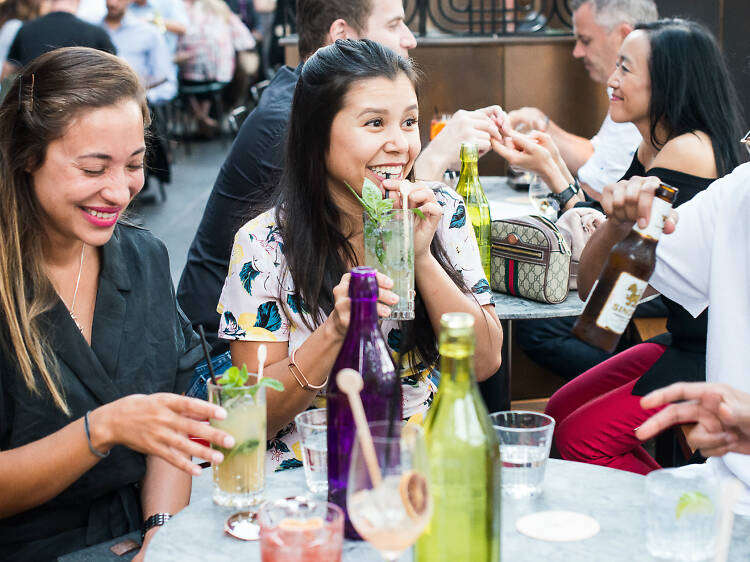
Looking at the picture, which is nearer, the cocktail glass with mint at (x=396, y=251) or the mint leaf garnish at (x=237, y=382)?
the mint leaf garnish at (x=237, y=382)

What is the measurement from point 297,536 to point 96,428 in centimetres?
50

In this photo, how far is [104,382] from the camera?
5.89 feet

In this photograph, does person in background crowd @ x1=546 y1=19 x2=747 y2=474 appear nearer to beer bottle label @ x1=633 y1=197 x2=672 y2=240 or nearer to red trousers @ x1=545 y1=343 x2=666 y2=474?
red trousers @ x1=545 y1=343 x2=666 y2=474

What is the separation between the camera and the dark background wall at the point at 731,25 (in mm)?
5086

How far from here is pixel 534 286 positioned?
8.61 ft

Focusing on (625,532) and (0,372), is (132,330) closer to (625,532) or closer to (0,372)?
(0,372)

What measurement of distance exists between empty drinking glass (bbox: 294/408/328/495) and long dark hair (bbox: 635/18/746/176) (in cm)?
208

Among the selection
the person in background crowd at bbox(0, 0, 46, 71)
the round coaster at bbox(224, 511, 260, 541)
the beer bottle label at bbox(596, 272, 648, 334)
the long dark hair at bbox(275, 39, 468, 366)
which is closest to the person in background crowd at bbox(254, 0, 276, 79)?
the person in background crowd at bbox(0, 0, 46, 71)

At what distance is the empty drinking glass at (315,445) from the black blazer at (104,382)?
55 centimetres

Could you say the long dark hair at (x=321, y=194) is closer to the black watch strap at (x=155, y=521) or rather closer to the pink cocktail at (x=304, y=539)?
the black watch strap at (x=155, y=521)

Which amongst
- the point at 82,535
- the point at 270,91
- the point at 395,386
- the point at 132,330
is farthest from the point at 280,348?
the point at 270,91

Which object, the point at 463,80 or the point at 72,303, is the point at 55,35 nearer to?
the point at 463,80

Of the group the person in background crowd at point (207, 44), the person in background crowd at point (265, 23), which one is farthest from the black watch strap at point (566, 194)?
the person in background crowd at point (265, 23)

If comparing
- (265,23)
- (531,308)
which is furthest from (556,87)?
(265,23)
